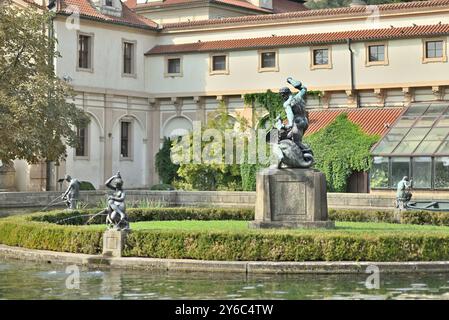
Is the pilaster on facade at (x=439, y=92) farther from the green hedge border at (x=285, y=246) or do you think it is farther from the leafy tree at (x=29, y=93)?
the green hedge border at (x=285, y=246)

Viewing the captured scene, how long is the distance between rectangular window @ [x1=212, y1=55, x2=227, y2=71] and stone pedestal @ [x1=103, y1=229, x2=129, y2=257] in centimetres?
3321

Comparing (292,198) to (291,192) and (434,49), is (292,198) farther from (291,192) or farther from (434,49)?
(434,49)

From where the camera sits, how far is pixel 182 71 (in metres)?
57.4

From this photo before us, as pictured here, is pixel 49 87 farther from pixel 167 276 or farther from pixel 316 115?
pixel 167 276

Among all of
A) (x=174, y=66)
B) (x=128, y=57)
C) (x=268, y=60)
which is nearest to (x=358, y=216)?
(x=268, y=60)

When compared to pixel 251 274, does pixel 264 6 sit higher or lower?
higher

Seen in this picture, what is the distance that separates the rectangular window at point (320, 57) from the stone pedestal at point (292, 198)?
1101 inches

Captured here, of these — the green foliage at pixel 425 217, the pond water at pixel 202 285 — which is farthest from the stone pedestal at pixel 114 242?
the green foliage at pixel 425 217

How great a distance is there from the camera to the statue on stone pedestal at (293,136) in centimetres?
2564

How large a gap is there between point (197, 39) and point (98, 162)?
899 centimetres

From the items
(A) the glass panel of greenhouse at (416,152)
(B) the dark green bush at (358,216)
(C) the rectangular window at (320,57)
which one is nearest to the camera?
(B) the dark green bush at (358,216)

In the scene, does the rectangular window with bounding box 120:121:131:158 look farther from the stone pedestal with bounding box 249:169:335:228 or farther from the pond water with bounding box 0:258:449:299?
the pond water with bounding box 0:258:449:299
